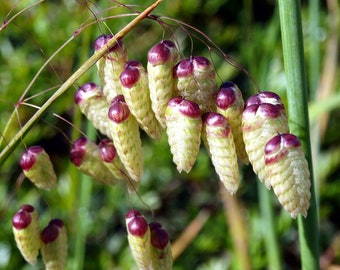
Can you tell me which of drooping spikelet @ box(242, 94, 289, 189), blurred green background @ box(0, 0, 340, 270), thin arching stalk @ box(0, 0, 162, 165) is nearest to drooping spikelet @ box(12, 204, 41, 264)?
thin arching stalk @ box(0, 0, 162, 165)

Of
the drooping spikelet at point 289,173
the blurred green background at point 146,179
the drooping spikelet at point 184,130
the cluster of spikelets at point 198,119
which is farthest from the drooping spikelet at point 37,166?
the blurred green background at point 146,179

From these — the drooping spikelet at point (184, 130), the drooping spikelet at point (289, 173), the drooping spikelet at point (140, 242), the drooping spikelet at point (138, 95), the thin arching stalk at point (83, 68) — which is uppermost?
the thin arching stalk at point (83, 68)

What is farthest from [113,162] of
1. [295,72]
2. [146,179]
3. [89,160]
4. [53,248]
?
[146,179]

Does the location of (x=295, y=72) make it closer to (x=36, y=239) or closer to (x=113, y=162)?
(x=113, y=162)

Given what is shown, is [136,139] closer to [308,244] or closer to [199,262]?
[308,244]

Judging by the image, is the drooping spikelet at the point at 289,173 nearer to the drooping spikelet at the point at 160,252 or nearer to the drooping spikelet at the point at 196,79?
the drooping spikelet at the point at 196,79

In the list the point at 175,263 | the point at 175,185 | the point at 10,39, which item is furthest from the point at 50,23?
the point at 175,263

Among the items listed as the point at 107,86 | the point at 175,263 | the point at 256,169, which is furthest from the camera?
the point at 175,263
